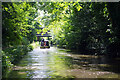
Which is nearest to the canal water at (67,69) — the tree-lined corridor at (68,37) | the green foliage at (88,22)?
the tree-lined corridor at (68,37)

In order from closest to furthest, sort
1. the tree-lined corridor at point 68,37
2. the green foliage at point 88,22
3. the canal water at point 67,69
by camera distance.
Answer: the green foliage at point 88,22 < the canal water at point 67,69 < the tree-lined corridor at point 68,37

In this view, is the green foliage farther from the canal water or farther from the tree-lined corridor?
the canal water

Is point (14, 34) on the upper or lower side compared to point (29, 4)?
lower

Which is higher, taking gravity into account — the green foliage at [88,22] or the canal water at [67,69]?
the green foliage at [88,22]

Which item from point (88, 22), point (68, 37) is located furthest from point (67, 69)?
point (68, 37)

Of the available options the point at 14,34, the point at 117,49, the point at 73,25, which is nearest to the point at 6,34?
the point at 14,34

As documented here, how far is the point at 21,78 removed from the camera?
9633mm

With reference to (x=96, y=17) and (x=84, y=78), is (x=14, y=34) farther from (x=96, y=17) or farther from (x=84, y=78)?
(x=96, y=17)

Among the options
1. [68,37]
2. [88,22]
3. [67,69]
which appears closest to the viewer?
[67,69]

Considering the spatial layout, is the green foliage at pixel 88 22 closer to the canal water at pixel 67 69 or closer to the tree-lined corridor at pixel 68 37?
the tree-lined corridor at pixel 68 37

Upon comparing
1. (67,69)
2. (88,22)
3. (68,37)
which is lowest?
(67,69)

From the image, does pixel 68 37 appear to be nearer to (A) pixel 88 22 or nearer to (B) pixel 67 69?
(A) pixel 88 22

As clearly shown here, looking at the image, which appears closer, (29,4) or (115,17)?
(29,4)

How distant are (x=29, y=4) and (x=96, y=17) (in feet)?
42.9
